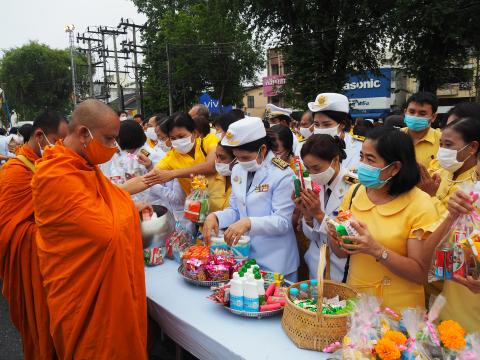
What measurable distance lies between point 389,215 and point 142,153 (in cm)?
270

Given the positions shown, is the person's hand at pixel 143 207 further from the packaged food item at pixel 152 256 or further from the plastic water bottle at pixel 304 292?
the plastic water bottle at pixel 304 292

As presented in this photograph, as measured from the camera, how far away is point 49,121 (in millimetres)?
3713

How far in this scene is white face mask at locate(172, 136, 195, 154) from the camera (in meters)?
3.88

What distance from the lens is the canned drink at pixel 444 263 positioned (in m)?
1.82

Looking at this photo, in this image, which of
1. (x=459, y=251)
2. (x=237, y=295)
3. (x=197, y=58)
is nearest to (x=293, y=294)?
(x=237, y=295)

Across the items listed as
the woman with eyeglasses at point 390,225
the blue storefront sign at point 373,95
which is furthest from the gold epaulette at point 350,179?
the blue storefront sign at point 373,95

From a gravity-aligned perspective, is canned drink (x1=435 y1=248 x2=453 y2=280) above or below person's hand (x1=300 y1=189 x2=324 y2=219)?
below

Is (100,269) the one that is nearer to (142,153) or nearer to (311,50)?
(142,153)

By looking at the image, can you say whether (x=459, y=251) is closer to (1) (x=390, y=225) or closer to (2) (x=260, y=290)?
(1) (x=390, y=225)

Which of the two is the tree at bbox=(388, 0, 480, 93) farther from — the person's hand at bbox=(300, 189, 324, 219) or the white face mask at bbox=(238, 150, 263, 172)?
the person's hand at bbox=(300, 189, 324, 219)

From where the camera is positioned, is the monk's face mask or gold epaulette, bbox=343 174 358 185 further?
gold epaulette, bbox=343 174 358 185

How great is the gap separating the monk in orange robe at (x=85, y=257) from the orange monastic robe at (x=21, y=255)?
2.24ft

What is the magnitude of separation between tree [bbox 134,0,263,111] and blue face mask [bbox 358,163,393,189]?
82.9 feet

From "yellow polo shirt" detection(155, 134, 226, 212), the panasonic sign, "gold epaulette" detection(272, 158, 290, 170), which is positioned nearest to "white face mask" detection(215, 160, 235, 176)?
"yellow polo shirt" detection(155, 134, 226, 212)
